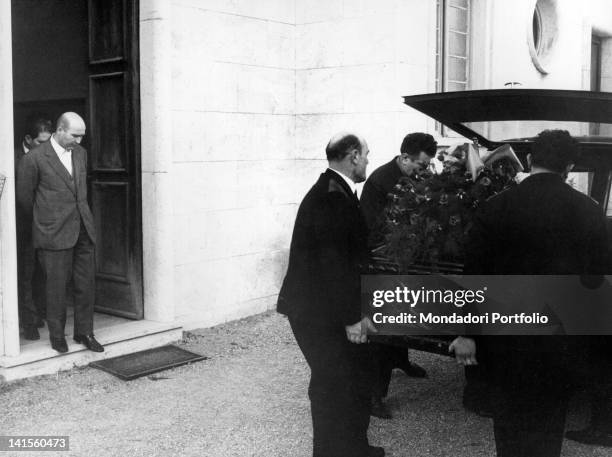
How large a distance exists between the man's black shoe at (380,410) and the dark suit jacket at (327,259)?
1.45m

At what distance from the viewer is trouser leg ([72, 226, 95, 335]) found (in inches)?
249

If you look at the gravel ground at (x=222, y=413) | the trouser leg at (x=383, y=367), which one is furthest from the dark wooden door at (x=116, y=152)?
the trouser leg at (x=383, y=367)

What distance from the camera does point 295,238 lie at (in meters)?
4.11

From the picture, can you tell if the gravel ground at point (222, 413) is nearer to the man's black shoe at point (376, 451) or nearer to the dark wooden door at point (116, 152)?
the man's black shoe at point (376, 451)

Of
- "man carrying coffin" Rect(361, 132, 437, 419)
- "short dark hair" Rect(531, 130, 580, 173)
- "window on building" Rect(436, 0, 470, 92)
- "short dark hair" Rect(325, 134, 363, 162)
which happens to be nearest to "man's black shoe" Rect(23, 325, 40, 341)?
"man carrying coffin" Rect(361, 132, 437, 419)

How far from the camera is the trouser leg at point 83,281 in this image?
6.31 m

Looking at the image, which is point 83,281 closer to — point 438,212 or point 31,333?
point 31,333

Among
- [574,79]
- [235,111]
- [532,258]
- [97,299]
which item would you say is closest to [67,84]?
[235,111]

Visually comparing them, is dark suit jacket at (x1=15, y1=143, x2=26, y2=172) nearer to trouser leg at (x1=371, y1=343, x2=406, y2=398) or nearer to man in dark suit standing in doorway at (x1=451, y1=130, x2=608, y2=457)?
trouser leg at (x1=371, y1=343, x2=406, y2=398)

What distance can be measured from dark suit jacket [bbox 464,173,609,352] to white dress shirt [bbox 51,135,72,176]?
377 centimetres

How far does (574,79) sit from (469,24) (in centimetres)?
342

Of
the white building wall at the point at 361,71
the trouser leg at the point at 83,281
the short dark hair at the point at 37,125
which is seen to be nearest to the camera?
the trouser leg at the point at 83,281

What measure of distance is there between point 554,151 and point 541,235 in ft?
1.26

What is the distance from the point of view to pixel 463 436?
4.95 meters
